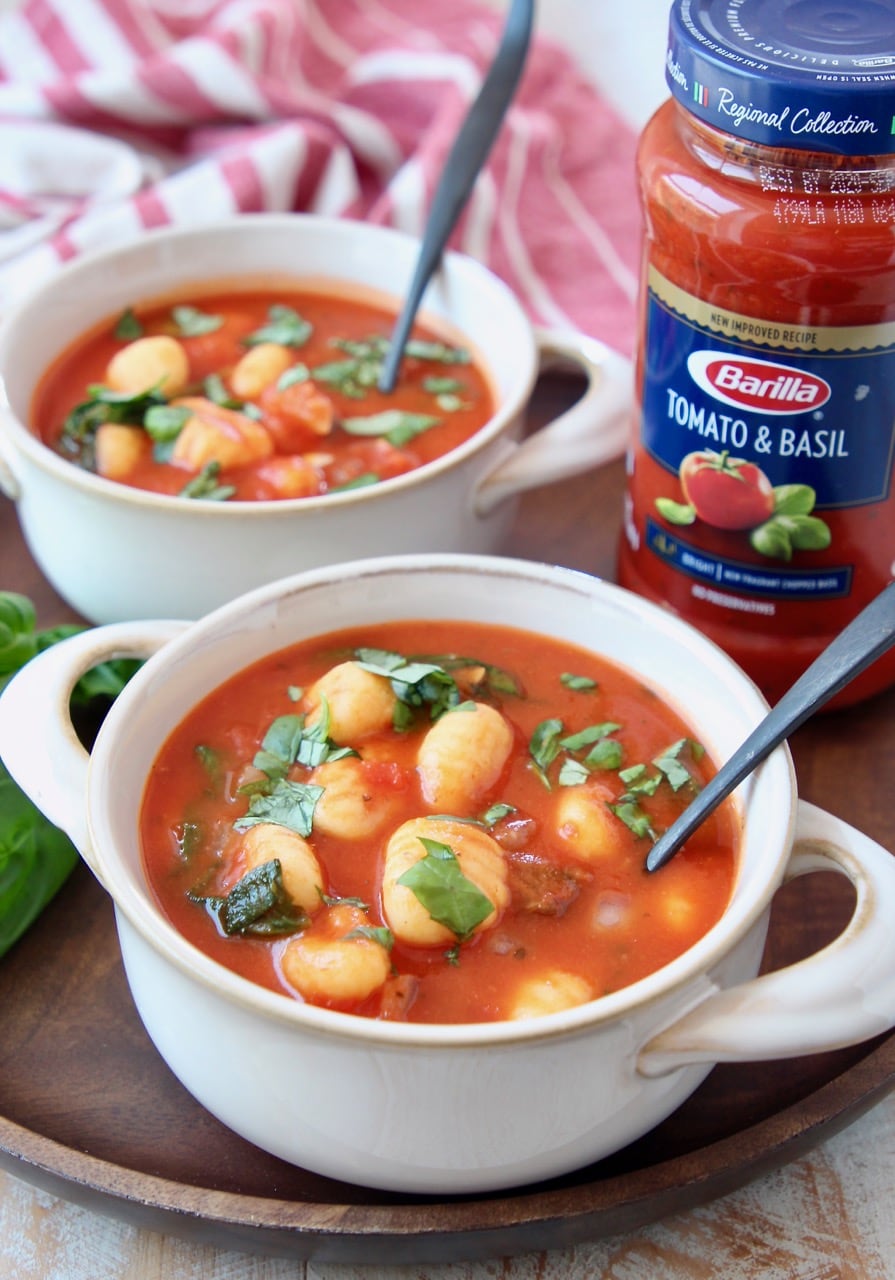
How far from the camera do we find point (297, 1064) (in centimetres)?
130

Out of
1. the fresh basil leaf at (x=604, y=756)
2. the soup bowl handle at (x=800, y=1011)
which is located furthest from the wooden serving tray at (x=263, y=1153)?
the fresh basil leaf at (x=604, y=756)

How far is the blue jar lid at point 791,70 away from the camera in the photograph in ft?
4.79

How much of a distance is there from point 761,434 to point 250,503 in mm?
610

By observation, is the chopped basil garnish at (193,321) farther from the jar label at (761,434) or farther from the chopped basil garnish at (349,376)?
the jar label at (761,434)

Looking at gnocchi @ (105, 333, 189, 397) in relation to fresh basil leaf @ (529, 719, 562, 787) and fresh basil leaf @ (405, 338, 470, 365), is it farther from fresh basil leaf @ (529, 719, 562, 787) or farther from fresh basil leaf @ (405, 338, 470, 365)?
fresh basil leaf @ (529, 719, 562, 787)

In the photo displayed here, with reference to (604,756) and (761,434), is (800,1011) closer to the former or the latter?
(604,756)

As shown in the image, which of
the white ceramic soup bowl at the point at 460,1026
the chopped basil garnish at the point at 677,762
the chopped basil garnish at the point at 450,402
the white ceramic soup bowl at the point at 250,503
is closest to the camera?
the white ceramic soup bowl at the point at 460,1026

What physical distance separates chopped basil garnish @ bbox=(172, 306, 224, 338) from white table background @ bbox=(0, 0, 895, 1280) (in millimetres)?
1265

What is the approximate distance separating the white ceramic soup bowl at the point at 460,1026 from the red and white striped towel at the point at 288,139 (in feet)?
4.03

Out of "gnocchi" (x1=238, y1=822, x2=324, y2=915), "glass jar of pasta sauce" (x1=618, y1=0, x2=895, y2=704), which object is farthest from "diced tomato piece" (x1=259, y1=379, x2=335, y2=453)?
"gnocchi" (x1=238, y1=822, x2=324, y2=915)

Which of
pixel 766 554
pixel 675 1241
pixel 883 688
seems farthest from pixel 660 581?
pixel 675 1241

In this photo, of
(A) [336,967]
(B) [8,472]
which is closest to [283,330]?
(B) [8,472]

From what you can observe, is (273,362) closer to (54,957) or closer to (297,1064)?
(54,957)

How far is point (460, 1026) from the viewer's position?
4.14 feet
